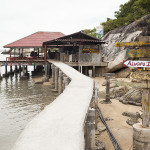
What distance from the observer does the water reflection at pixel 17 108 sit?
31.5ft

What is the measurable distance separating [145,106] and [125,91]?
8.78 metres

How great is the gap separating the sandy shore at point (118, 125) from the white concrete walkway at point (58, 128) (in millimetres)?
2318

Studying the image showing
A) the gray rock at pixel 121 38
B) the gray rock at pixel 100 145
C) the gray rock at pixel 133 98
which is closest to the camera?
the gray rock at pixel 100 145

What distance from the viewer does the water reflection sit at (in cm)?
961

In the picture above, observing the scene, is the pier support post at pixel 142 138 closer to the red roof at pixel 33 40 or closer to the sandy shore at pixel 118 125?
the sandy shore at pixel 118 125

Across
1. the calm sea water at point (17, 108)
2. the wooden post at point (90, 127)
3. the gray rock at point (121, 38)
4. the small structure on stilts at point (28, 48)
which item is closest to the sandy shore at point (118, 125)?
the wooden post at point (90, 127)

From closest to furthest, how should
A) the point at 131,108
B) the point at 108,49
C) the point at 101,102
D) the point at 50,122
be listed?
the point at 50,122, the point at 131,108, the point at 101,102, the point at 108,49

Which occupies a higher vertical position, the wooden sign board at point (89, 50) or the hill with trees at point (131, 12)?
the hill with trees at point (131, 12)

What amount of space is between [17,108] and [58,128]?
968 centimetres

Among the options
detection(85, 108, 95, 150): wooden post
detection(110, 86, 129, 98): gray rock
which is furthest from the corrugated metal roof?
detection(85, 108, 95, 150): wooden post

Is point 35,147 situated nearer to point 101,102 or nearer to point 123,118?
point 123,118

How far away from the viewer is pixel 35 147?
12.6 ft

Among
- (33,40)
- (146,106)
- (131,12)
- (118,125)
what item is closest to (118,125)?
(118,125)

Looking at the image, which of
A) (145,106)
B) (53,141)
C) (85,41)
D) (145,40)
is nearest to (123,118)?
(145,106)
